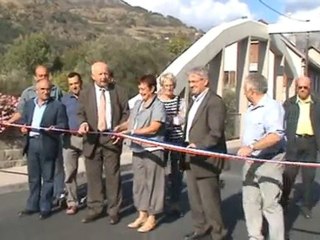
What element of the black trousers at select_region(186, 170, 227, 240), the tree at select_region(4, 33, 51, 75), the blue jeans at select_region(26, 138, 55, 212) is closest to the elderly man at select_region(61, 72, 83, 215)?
the blue jeans at select_region(26, 138, 55, 212)

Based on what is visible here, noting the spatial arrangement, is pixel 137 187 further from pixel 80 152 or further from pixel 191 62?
pixel 191 62

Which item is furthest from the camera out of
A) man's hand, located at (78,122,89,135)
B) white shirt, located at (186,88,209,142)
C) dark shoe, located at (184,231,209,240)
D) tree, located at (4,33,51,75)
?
tree, located at (4,33,51,75)

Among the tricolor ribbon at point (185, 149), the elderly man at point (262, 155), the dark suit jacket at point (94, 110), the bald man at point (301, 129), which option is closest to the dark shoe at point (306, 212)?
the bald man at point (301, 129)

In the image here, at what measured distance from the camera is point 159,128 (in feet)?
24.2

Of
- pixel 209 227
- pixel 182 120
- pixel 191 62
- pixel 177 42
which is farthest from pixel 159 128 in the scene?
pixel 177 42

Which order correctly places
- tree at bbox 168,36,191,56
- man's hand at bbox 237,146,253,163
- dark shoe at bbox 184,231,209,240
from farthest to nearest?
tree at bbox 168,36,191,56, dark shoe at bbox 184,231,209,240, man's hand at bbox 237,146,253,163

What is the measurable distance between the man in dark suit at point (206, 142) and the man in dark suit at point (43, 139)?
1.80 metres

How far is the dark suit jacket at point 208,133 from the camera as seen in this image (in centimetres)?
661

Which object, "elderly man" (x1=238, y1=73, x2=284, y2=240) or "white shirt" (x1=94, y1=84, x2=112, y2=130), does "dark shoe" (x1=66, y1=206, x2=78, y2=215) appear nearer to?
"white shirt" (x1=94, y1=84, x2=112, y2=130)

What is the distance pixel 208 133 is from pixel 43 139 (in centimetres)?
219

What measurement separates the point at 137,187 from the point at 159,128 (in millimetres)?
703

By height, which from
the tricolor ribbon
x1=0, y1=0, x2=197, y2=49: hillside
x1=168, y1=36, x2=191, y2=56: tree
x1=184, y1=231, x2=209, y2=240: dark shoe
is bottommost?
x1=184, y1=231, x2=209, y2=240: dark shoe

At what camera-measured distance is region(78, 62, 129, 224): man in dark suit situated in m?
7.57

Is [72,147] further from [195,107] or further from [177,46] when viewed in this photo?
[177,46]
